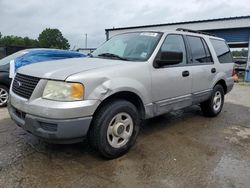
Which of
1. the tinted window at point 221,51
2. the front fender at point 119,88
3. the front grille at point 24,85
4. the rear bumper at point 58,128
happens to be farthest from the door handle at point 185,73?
the front grille at point 24,85

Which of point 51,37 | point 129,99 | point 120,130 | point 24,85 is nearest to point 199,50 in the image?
point 129,99

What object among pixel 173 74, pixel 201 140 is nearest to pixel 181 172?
pixel 201 140

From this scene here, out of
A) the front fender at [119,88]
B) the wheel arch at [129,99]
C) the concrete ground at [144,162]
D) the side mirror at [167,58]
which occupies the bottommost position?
the concrete ground at [144,162]

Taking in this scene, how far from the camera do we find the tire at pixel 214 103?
5961mm

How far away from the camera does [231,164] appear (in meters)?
3.72

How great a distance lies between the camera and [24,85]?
139 inches

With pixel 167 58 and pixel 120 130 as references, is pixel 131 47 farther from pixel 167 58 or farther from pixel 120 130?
pixel 120 130

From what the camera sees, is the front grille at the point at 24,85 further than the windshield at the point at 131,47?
No

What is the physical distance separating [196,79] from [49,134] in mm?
3024

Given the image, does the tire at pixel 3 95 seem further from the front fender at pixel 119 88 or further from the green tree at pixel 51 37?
the green tree at pixel 51 37

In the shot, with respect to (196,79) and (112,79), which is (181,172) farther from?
(196,79)

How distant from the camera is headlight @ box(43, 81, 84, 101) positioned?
3162 mm

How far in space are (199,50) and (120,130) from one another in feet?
8.74

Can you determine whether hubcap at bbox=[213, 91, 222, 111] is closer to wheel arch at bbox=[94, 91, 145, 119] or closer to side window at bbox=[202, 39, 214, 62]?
side window at bbox=[202, 39, 214, 62]
